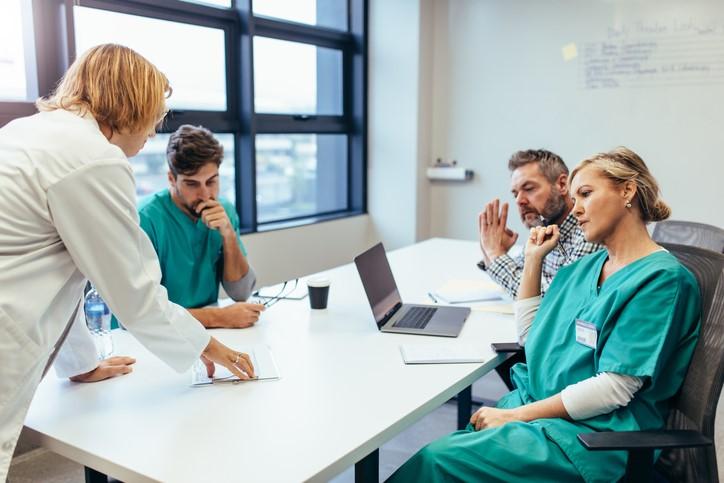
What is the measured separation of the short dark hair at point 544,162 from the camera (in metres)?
2.30

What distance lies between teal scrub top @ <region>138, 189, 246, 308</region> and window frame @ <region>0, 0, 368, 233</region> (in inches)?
39.5

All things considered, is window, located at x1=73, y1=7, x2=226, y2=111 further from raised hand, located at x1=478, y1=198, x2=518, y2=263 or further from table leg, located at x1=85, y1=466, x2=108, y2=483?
table leg, located at x1=85, y1=466, x2=108, y2=483

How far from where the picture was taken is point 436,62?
4.61m

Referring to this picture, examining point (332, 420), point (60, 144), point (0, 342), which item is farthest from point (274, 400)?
point (60, 144)

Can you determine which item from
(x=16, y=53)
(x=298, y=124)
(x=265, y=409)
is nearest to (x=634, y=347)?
(x=265, y=409)

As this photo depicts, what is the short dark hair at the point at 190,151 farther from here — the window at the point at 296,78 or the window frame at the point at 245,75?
the window at the point at 296,78

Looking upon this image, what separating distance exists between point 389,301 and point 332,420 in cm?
81

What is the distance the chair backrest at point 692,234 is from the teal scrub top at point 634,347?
34.7 inches

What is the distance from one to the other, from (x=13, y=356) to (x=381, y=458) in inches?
65.9

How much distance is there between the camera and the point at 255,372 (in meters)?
1.60

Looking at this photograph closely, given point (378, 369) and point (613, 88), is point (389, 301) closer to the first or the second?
point (378, 369)

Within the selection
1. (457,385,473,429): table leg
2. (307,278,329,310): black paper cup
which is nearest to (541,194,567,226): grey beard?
(457,385,473,429): table leg

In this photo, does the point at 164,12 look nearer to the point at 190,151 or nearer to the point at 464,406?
the point at 190,151

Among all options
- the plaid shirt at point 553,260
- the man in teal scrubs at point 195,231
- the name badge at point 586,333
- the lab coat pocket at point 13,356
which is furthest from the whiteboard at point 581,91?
the lab coat pocket at point 13,356
